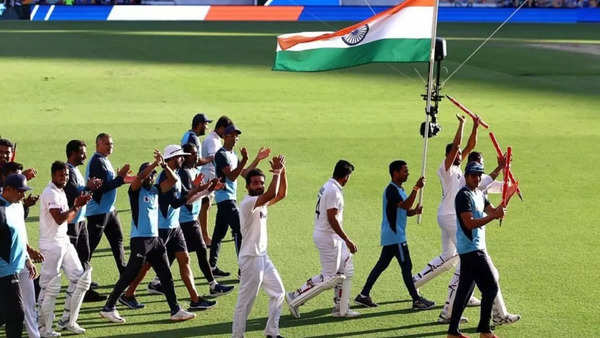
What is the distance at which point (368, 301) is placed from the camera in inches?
478

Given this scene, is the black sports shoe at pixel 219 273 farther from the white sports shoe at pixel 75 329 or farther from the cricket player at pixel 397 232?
the white sports shoe at pixel 75 329

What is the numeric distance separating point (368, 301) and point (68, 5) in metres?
49.7

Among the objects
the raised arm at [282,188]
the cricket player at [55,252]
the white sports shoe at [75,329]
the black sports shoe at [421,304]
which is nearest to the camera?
the cricket player at [55,252]

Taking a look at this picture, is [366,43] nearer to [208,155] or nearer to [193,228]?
[208,155]

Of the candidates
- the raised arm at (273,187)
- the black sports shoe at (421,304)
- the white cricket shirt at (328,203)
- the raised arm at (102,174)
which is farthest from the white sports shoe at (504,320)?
the raised arm at (102,174)

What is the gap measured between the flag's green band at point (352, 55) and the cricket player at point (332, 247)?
3.06m

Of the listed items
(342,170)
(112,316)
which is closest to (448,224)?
(342,170)

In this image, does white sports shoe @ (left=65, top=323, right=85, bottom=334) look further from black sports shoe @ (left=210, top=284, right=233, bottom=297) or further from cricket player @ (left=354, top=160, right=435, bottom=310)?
cricket player @ (left=354, top=160, right=435, bottom=310)

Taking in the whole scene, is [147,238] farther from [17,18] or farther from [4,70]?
[17,18]

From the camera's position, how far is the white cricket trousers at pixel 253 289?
1057 centimetres

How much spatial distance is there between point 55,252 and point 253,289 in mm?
2263

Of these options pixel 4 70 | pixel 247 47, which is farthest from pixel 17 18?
pixel 4 70

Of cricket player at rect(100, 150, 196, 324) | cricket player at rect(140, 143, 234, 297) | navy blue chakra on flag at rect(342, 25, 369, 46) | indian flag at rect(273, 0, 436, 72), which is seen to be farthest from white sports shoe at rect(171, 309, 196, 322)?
navy blue chakra on flag at rect(342, 25, 369, 46)

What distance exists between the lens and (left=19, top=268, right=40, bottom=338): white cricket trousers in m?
10.2
